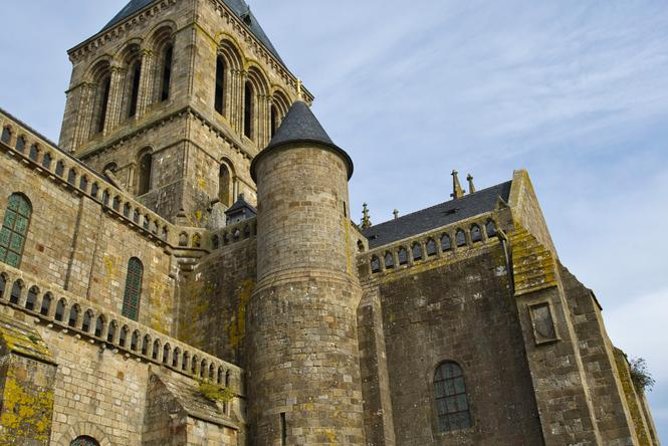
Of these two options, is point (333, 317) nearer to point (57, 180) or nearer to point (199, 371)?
point (199, 371)

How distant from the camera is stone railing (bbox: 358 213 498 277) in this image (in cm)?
1638

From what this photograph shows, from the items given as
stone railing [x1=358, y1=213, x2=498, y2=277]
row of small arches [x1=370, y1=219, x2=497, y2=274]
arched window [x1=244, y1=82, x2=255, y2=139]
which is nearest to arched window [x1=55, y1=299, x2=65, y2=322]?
stone railing [x1=358, y1=213, x2=498, y2=277]

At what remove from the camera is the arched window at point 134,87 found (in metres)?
29.0

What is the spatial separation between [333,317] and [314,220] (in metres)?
2.75

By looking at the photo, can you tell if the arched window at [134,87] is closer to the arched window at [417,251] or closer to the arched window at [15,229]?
the arched window at [15,229]

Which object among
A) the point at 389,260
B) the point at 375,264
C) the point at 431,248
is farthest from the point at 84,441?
the point at 431,248

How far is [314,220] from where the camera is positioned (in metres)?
17.3

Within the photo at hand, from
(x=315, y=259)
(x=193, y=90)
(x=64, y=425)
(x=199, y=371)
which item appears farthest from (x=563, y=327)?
(x=193, y=90)

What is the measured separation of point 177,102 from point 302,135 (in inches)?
360

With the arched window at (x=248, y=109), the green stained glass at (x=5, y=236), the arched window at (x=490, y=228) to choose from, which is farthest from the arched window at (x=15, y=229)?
the arched window at (x=248, y=109)

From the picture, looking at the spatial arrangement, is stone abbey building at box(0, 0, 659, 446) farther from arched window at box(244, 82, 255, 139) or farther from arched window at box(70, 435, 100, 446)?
arched window at box(244, 82, 255, 139)

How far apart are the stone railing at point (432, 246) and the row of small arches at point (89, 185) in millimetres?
6537

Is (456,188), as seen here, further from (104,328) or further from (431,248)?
(104,328)

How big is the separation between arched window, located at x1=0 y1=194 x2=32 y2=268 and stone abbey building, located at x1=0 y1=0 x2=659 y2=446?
5cm
